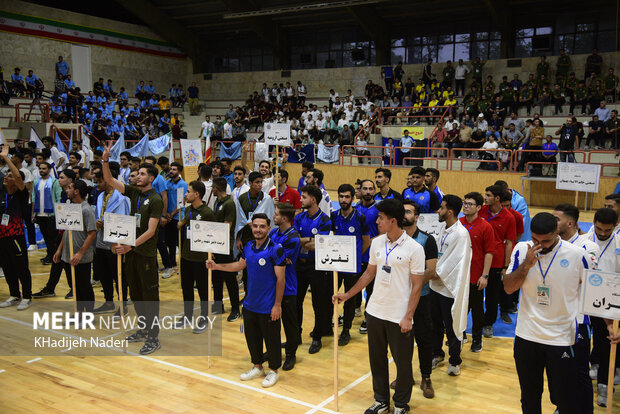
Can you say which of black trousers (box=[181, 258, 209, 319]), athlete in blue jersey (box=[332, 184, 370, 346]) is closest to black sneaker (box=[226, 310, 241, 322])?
black trousers (box=[181, 258, 209, 319])

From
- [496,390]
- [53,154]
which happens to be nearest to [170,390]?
[496,390]

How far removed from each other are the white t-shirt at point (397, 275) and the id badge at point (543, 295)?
3.24 ft

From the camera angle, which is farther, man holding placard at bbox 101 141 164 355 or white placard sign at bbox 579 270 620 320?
man holding placard at bbox 101 141 164 355

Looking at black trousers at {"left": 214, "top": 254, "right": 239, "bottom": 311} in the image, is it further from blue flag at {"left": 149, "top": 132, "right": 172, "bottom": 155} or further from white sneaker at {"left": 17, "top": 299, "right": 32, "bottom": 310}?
blue flag at {"left": 149, "top": 132, "right": 172, "bottom": 155}

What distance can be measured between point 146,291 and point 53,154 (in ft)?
30.5

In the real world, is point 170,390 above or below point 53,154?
below

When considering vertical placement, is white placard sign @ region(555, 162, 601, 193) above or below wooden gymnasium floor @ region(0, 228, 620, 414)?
above

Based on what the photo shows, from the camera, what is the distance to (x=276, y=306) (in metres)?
5.55

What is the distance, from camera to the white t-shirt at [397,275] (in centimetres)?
468

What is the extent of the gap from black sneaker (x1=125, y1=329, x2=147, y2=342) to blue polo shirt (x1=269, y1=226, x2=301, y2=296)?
7.14 ft

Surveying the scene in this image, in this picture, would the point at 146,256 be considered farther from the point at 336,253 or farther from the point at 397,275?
the point at 397,275

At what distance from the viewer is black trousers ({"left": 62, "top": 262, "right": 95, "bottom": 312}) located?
7504 mm

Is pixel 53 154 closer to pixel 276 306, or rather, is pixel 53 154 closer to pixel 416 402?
pixel 276 306

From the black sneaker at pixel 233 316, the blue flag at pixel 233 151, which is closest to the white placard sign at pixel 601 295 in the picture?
the black sneaker at pixel 233 316
